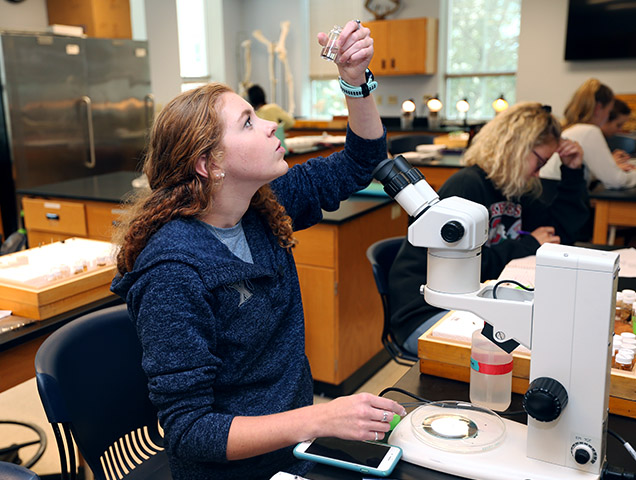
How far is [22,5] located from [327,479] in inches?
218

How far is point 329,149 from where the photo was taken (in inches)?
207

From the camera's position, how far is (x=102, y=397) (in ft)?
4.30

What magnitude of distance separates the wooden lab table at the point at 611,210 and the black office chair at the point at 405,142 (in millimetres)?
1936

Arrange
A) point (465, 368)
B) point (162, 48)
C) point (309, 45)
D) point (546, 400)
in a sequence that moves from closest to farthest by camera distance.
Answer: point (546, 400) → point (465, 368) → point (162, 48) → point (309, 45)

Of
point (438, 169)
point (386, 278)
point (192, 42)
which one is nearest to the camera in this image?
point (386, 278)

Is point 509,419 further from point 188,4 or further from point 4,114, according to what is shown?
point 188,4

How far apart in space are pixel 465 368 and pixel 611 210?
Answer: 91.7 inches

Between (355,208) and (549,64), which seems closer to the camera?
(355,208)

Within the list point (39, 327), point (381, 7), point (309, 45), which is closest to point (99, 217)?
point (39, 327)

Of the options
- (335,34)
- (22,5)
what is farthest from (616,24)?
(335,34)

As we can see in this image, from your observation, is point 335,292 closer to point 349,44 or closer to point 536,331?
point 349,44

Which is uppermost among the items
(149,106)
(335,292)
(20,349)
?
(149,106)

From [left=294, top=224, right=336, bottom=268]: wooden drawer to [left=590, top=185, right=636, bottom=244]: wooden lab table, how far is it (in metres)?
1.48

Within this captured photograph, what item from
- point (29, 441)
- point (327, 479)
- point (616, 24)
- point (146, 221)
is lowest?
point (29, 441)
